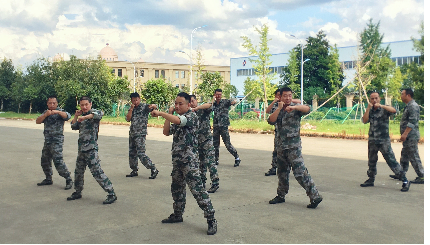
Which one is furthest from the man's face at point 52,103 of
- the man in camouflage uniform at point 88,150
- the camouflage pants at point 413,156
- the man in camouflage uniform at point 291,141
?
the camouflage pants at point 413,156

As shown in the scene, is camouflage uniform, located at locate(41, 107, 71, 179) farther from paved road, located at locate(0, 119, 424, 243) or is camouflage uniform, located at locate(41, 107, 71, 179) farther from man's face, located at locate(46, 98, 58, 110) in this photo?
paved road, located at locate(0, 119, 424, 243)

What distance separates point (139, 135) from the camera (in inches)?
320

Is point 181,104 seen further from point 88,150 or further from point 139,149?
point 139,149

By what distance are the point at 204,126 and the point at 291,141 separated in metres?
1.96

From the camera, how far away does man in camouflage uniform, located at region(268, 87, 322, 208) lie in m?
5.66

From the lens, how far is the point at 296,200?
6.23 m

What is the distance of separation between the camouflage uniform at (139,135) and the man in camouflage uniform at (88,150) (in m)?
1.72

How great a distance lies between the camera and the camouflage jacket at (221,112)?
884 cm

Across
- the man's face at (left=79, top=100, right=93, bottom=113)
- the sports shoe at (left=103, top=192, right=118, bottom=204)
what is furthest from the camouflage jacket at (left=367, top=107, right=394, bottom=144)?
the man's face at (left=79, top=100, right=93, bottom=113)

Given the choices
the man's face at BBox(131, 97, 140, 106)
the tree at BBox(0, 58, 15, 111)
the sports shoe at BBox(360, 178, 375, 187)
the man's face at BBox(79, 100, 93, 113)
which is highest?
the tree at BBox(0, 58, 15, 111)

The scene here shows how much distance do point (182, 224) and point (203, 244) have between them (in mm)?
765

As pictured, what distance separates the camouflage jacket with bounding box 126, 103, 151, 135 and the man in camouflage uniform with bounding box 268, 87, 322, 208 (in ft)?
10.1

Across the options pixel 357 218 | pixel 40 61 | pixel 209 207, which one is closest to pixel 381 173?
pixel 357 218

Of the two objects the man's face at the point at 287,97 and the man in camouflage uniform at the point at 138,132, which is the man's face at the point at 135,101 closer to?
the man in camouflage uniform at the point at 138,132
